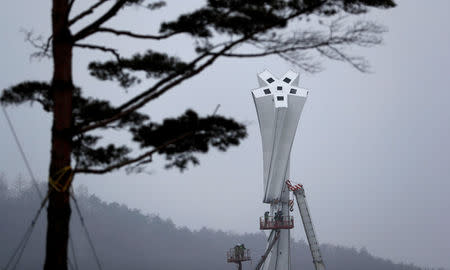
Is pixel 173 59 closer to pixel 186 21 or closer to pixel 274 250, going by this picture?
pixel 186 21

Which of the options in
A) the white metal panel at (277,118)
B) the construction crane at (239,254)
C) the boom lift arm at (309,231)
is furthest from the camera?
the construction crane at (239,254)

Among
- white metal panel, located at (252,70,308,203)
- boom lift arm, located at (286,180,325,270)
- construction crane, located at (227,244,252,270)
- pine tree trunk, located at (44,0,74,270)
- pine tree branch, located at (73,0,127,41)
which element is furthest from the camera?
construction crane, located at (227,244,252,270)

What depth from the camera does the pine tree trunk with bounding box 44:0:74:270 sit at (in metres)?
6.48

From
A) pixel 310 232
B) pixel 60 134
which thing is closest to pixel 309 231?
pixel 310 232

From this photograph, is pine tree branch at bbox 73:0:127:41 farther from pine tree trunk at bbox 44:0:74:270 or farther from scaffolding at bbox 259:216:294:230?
scaffolding at bbox 259:216:294:230

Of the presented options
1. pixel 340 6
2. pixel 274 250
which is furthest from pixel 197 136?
pixel 274 250

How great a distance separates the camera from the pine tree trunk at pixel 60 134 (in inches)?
255

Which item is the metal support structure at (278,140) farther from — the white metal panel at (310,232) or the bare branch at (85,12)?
the bare branch at (85,12)

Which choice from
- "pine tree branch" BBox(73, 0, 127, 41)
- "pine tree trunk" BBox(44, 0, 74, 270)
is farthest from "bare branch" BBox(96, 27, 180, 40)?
"pine tree trunk" BBox(44, 0, 74, 270)

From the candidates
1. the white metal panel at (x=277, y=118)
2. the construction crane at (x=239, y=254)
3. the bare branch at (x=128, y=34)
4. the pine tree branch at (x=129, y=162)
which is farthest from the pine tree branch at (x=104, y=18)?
the construction crane at (x=239, y=254)

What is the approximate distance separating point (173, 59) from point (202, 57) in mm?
1645

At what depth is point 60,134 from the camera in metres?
6.80

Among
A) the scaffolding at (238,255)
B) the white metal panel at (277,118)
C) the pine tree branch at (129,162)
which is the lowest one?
the scaffolding at (238,255)

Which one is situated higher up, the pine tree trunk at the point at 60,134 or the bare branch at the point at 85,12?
the bare branch at the point at 85,12
